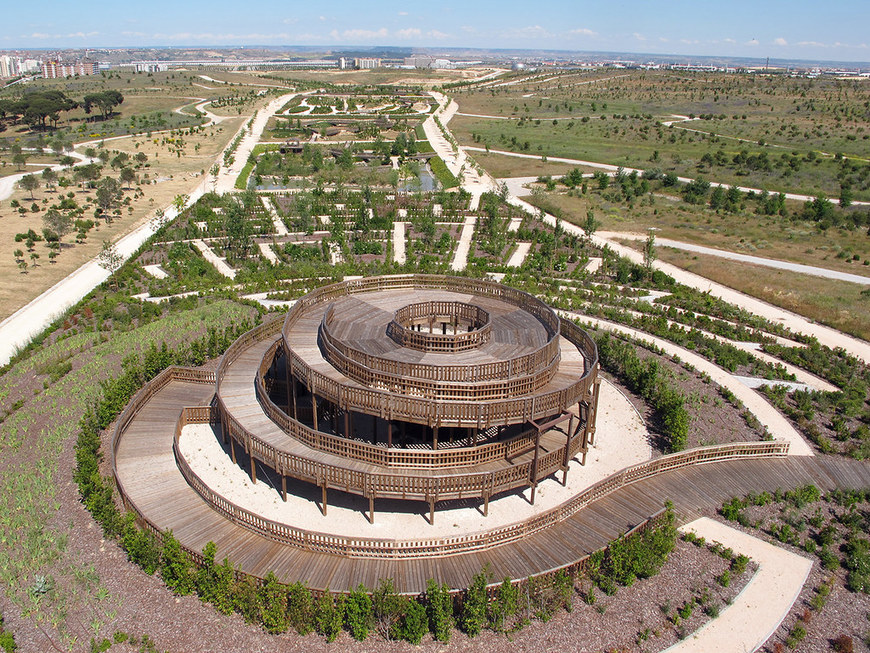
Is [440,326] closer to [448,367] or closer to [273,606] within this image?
[448,367]

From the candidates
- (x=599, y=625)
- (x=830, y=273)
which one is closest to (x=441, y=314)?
(x=599, y=625)

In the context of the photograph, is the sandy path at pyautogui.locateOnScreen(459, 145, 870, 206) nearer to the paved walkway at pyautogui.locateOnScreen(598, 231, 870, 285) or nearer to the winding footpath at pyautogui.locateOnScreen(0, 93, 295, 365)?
the paved walkway at pyautogui.locateOnScreen(598, 231, 870, 285)

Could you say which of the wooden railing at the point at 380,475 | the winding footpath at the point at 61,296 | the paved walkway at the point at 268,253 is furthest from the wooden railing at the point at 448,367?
the paved walkway at the point at 268,253

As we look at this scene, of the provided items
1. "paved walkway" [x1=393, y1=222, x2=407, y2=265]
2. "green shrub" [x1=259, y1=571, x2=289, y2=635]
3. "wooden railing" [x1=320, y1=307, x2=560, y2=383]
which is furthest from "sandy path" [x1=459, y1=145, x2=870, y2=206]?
"green shrub" [x1=259, y1=571, x2=289, y2=635]

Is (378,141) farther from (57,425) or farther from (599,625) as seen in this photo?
(599,625)

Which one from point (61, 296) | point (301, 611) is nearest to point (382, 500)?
point (301, 611)
